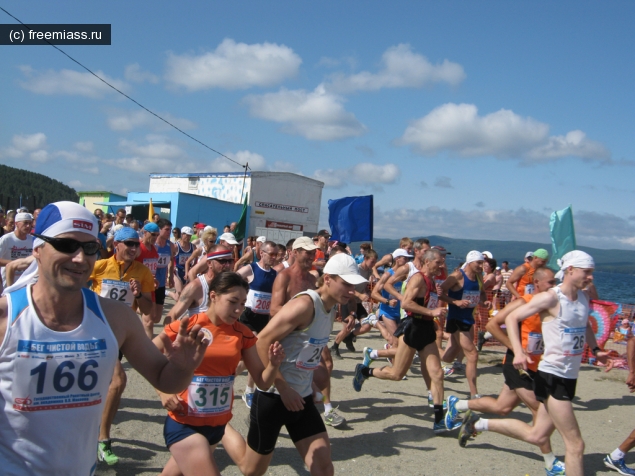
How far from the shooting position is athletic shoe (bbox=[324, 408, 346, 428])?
6270mm

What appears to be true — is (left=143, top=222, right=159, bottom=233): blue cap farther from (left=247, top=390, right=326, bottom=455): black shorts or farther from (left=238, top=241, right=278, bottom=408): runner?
(left=247, top=390, right=326, bottom=455): black shorts

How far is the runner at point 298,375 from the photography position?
3.88 meters

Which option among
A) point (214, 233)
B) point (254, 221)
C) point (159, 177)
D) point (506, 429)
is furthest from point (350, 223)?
point (159, 177)

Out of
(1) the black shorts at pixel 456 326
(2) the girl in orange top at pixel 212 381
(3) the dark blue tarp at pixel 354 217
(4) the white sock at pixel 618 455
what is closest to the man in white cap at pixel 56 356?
(2) the girl in orange top at pixel 212 381

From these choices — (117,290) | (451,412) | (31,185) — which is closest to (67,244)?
(117,290)

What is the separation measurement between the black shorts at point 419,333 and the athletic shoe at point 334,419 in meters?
1.22

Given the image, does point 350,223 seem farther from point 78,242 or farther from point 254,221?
point 254,221

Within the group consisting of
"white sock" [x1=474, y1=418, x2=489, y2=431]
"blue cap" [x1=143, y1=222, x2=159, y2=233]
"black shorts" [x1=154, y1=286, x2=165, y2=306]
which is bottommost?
"white sock" [x1=474, y1=418, x2=489, y2=431]

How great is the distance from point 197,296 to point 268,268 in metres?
2.21

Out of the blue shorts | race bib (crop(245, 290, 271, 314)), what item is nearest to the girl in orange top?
the blue shorts

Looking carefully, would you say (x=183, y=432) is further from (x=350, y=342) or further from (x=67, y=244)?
(x=350, y=342)

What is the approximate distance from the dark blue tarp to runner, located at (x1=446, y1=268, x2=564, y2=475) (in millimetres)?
9286

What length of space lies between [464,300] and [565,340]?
2808 millimetres

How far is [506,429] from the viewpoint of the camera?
5.35 meters
